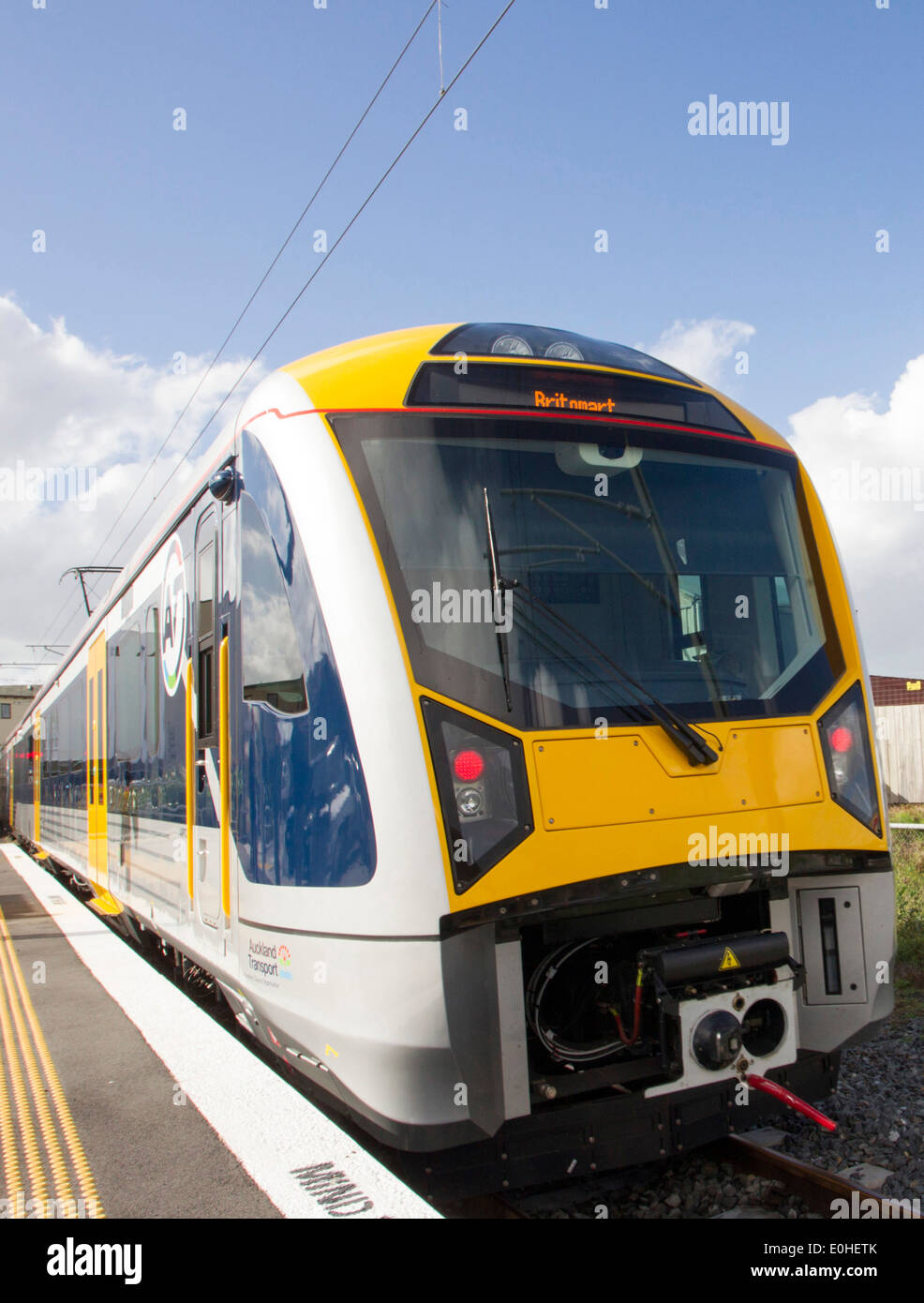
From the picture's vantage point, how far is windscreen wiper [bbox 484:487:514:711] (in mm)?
3602

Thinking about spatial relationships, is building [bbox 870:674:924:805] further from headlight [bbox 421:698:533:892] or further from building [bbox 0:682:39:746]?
building [bbox 0:682:39:746]

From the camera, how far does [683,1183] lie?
4.13 meters

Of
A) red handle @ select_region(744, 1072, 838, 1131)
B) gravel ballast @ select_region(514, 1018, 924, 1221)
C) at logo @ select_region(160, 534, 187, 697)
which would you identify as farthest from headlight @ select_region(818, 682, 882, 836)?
at logo @ select_region(160, 534, 187, 697)

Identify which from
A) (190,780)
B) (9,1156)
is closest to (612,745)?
(9,1156)

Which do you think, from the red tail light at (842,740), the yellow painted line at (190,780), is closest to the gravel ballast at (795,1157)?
the red tail light at (842,740)

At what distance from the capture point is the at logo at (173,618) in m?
5.70

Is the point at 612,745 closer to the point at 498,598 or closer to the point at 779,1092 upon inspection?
the point at 498,598

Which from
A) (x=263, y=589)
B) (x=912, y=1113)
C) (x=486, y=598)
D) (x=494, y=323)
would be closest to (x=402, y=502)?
(x=486, y=598)

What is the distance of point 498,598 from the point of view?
3.68 metres

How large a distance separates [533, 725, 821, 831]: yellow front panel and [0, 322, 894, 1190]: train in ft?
0.04

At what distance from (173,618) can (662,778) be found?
327 cm

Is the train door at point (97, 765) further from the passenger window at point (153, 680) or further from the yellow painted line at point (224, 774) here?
the yellow painted line at point (224, 774)

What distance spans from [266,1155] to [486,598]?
1.91 m

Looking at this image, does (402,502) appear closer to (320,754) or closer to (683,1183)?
(320,754)
